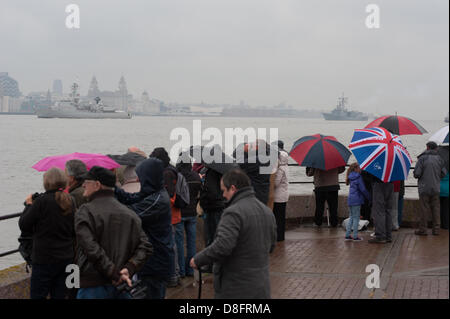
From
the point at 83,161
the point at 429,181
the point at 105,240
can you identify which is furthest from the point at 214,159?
the point at 429,181

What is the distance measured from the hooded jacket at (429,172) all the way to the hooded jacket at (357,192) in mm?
911

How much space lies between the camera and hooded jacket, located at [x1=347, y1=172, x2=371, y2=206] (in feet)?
33.7

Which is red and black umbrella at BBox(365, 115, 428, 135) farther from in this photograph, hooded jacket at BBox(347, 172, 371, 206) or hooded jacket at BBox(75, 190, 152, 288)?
hooded jacket at BBox(75, 190, 152, 288)

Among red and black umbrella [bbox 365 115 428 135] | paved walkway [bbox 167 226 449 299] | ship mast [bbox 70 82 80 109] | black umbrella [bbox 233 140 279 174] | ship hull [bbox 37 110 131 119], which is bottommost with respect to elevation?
paved walkway [bbox 167 226 449 299]

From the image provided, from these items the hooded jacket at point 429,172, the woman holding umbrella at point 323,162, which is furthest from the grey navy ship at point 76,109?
the hooded jacket at point 429,172

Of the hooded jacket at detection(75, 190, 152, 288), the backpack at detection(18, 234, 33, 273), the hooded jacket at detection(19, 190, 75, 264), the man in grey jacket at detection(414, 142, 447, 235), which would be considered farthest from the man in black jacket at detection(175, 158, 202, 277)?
the man in grey jacket at detection(414, 142, 447, 235)

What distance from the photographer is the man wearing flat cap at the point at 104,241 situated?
4480 mm

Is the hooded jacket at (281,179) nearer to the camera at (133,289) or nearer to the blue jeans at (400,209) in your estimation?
the blue jeans at (400,209)

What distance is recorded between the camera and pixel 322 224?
39.2ft

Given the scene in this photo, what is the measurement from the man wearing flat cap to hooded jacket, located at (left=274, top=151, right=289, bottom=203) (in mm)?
5524

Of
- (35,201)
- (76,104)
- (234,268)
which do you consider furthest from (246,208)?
(76,104)

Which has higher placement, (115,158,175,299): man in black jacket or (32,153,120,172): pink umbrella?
(32,153,120,172): pink umbrella
